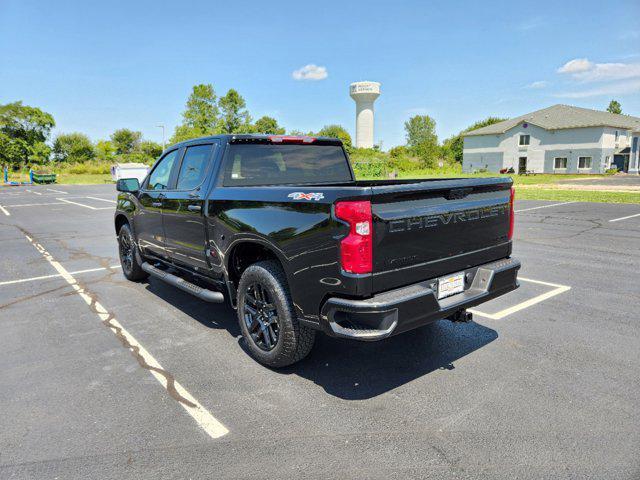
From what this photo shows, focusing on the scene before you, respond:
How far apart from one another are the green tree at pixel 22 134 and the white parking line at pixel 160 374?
69485mm

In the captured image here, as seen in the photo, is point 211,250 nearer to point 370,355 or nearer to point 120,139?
point 370,355

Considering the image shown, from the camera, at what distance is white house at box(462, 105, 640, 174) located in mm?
54188

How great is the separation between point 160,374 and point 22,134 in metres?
75.7

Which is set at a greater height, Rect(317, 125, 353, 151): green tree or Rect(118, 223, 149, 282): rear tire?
Rect(317, 125, 353, 151): green tree

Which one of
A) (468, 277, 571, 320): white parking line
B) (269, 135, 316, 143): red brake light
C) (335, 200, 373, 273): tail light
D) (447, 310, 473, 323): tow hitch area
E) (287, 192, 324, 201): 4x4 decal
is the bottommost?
(468, 277, 571, 320): white parking line

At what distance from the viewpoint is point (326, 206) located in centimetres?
299

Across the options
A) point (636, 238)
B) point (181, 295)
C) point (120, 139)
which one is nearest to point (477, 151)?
point (636, 238)

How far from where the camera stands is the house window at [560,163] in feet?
185

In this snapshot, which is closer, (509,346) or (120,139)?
(509,346)

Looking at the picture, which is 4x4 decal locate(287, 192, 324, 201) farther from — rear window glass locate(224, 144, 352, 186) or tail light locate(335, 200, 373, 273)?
rear window glass locate(224, 144, 352, 186)

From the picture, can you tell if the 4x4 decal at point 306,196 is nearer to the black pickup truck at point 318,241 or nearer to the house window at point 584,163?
the black pickup truck at point 318,241

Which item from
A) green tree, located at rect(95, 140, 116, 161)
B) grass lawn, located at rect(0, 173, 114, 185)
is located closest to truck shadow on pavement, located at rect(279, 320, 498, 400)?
grass lawn, located at rect(0, 173, 114, 185)

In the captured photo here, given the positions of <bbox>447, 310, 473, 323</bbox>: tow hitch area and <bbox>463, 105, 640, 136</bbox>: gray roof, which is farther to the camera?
<bbox>463, 105, 640, 136</bbox>: gray roof

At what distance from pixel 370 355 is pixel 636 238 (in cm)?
863
